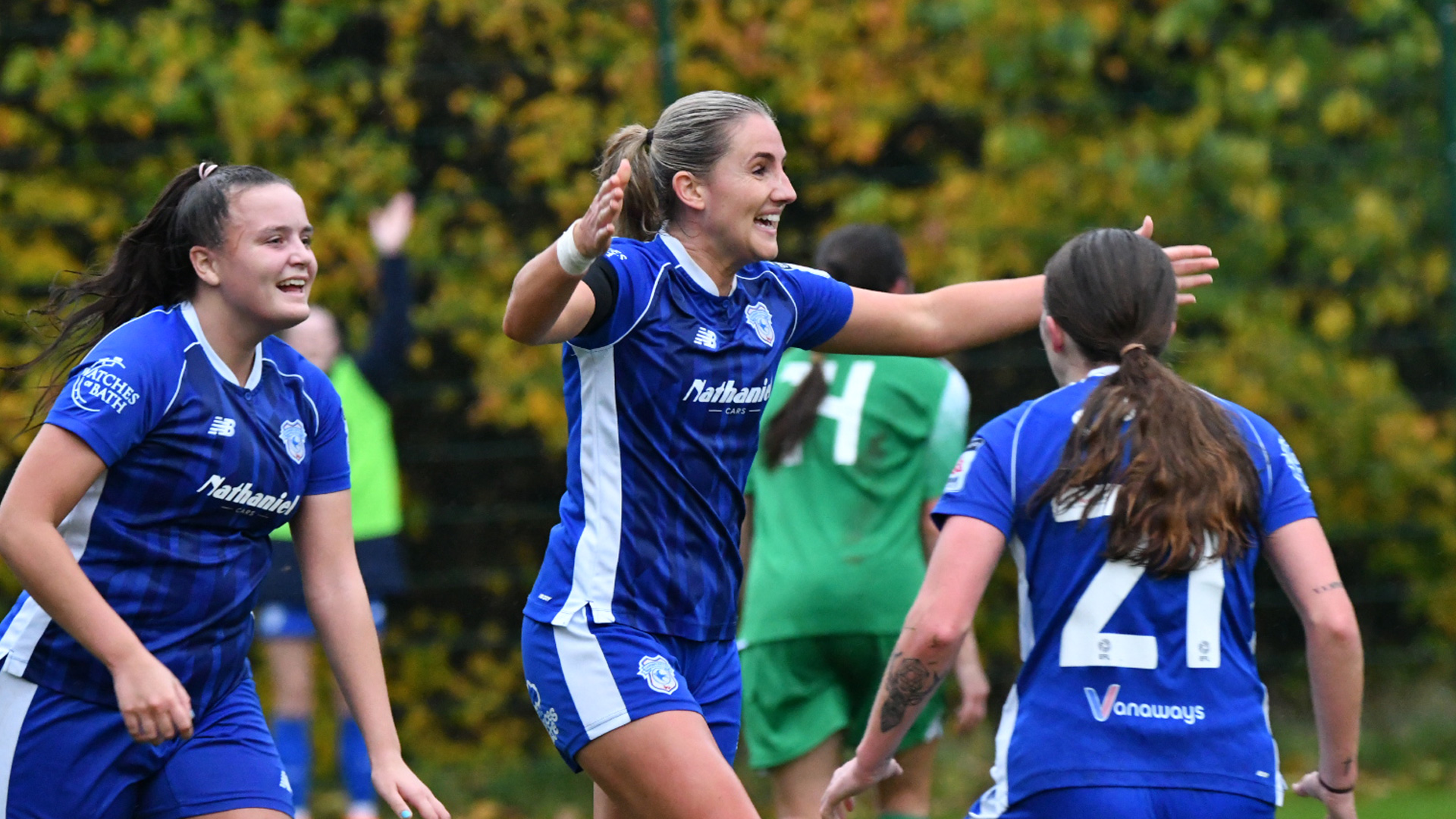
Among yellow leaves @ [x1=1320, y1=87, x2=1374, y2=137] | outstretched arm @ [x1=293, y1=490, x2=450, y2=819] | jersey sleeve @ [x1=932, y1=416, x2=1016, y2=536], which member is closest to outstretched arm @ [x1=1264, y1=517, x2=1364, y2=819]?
jersey sleeve @ [x1=932, y1=416, x2=1016, y2=536]

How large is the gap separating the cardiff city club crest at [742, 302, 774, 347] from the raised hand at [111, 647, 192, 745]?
1373 millimetres

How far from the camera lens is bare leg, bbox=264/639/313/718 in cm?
621

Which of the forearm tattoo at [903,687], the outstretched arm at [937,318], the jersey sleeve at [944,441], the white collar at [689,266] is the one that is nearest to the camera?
the forearm tattoo at [903,687]

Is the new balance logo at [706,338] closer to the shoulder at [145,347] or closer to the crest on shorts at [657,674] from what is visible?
the crest on shorts at [657,674]

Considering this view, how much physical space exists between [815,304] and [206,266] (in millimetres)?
1316

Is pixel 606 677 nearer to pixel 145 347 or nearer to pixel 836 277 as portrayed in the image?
pixel 145 347

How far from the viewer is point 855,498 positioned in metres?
4.87

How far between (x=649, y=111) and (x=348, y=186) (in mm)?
1324

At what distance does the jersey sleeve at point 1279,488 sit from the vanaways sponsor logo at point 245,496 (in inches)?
71.8

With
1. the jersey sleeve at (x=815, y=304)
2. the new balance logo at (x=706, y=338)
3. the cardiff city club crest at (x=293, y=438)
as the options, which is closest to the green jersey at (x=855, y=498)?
the jersey sleeve at (x=815, y=304)

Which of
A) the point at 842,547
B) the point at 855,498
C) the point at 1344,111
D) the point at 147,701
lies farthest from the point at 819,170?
the point at 147,701

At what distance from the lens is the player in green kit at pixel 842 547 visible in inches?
189

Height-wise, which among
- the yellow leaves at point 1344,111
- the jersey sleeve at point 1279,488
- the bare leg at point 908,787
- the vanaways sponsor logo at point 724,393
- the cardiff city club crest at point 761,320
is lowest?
the bare leg at point 908,787

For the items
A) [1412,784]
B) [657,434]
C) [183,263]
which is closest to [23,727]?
[183,263]
